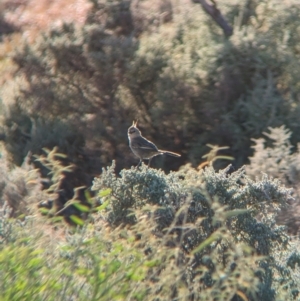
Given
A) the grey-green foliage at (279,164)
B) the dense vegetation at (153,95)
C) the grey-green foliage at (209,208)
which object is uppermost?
the grey-green foliage at (209,208)

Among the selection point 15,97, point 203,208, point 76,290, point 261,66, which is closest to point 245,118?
point 261,66

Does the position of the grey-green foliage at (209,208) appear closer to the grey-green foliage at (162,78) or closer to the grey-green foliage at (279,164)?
the grey-green foliage at (279,164)

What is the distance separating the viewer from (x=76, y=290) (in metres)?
3.97

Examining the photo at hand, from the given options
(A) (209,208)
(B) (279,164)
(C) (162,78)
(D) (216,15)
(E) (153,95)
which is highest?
(A) (209,208)

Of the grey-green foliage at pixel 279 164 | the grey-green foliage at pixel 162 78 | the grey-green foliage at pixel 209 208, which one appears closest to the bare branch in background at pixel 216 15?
the grey-green foliage at pixel 162 78

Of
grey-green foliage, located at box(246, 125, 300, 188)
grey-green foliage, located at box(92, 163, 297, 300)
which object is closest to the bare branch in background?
grey-green foliage, located at box(246, 125, 300, 188)

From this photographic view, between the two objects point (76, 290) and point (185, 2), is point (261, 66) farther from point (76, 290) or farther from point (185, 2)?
point (76, 290)

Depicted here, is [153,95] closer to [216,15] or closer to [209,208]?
[216,15]

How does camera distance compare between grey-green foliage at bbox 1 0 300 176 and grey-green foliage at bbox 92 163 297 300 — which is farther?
grey-green foliage at bbox 1 0 300 176

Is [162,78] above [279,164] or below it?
below

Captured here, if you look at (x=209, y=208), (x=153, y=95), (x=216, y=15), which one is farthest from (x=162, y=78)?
(x=209, y=208)

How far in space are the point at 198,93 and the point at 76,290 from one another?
220 inches

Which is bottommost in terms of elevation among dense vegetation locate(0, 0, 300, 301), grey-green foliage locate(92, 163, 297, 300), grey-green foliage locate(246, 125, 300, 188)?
dense vegetation locate(0, 0, 300, 301)

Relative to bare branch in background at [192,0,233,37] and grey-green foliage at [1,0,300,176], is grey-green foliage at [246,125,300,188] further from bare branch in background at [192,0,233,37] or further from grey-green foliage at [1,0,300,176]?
bare branch in background at [192,0,233,37]
